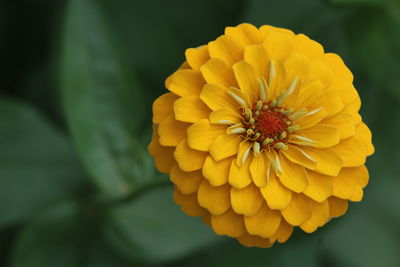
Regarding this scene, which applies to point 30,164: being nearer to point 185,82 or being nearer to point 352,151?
point 185,82

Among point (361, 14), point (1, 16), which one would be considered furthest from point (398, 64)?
point (1, 16)

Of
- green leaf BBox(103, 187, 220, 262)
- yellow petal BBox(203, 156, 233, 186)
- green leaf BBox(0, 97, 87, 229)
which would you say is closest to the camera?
yellow petal BBox(203, 156, 233, 186)

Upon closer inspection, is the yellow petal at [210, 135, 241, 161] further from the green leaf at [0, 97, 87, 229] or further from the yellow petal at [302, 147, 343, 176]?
the green leaf at [0, 97, 87, 229]

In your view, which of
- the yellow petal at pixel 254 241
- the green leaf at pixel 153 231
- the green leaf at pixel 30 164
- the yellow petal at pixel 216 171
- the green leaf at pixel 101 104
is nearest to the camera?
the yellow petal at pixel 216 171

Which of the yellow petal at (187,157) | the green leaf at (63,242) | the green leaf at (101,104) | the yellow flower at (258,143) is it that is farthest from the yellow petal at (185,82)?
the green leaf at (63,242)

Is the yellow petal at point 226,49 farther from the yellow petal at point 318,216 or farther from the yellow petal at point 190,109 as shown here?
the yellow petal at point 318,216

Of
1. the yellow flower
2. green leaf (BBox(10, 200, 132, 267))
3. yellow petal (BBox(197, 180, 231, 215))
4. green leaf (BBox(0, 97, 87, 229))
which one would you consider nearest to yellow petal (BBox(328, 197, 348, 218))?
the yellow flower
